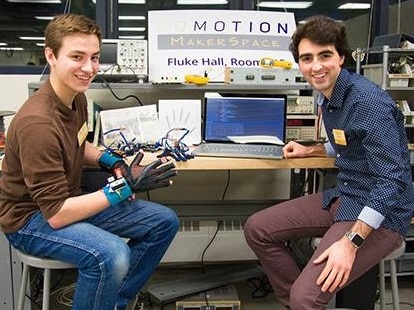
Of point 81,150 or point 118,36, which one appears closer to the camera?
point 81,150

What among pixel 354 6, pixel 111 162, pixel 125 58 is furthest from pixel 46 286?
pixel 354 6

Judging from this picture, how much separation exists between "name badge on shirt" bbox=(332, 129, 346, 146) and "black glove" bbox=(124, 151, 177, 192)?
59 cm

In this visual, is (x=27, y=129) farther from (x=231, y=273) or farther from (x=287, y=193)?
(x=287, y=193)

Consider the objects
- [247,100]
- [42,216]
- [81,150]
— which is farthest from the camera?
[247,100]

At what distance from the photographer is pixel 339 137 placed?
1568 mm

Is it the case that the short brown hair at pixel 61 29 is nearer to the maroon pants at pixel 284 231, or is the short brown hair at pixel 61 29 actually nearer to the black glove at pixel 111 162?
the black glove at pixel 111 162

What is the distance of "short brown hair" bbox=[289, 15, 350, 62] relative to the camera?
1538 mm

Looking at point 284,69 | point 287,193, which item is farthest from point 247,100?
point 287,193

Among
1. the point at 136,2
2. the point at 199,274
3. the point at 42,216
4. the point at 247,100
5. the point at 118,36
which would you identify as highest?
the point at 136,2

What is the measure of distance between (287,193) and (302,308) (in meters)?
1.37

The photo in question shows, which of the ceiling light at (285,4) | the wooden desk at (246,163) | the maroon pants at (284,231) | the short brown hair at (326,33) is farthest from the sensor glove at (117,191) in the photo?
the ceiling light at (285,4)

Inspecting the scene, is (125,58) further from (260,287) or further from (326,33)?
(260,287)

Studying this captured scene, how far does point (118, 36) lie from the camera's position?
2.64 m

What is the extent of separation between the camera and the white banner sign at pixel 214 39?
7.84 ft
